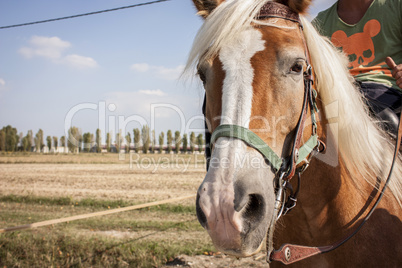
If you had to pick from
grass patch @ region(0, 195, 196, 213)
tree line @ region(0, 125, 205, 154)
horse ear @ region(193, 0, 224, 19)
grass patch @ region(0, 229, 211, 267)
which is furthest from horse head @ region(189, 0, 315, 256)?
tree line @ region(0, 125, 205, 154)

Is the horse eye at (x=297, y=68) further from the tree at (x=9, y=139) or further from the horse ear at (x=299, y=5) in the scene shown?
the tree at (x=9, y=139)

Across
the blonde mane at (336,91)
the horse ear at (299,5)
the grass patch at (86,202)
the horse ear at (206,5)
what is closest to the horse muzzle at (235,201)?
the blonde mane at (336,91)

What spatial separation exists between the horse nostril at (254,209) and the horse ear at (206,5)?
1409mm

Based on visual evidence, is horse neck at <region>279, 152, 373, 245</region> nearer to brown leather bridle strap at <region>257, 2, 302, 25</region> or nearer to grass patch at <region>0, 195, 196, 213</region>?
brown leather bridle strap at <region>257, 2, 302, 25</region>

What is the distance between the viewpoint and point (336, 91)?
187cm

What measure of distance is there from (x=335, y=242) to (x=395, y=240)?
1.11 ft

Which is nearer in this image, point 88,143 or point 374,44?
point 374,44

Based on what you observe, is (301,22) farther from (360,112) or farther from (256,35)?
(360,112)

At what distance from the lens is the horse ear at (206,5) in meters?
2.14

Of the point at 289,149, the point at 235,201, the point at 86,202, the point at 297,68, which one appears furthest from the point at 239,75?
the point at 86,202

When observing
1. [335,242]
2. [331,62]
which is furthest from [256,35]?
[335,242]

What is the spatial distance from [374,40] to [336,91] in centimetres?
98

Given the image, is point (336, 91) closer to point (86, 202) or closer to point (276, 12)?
point (276, 12)

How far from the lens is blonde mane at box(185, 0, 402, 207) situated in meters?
1.73
